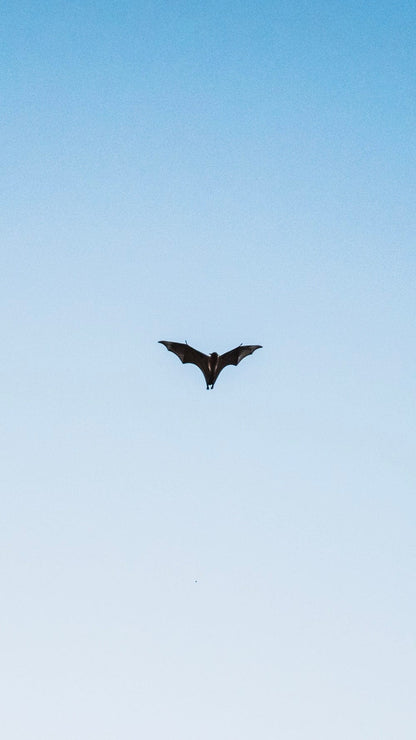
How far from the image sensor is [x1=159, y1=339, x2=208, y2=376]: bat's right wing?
155 ft

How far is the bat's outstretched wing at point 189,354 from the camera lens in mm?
47188

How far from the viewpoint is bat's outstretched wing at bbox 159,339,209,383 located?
4719cm

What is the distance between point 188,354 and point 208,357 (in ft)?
3.73

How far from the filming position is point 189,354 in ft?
156

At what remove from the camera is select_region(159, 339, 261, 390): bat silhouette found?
154 feet

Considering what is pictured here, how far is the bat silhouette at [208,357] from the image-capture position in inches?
1853

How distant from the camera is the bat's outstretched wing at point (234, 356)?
4753cm

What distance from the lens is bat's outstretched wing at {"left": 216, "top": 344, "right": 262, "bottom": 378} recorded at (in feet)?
156

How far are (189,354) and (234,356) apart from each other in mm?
2037

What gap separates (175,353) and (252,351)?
3552 millimetres

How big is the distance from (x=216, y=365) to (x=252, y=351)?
2.54 metres

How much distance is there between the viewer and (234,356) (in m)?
47.8

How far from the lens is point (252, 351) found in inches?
1911

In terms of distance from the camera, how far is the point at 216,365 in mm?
46719
